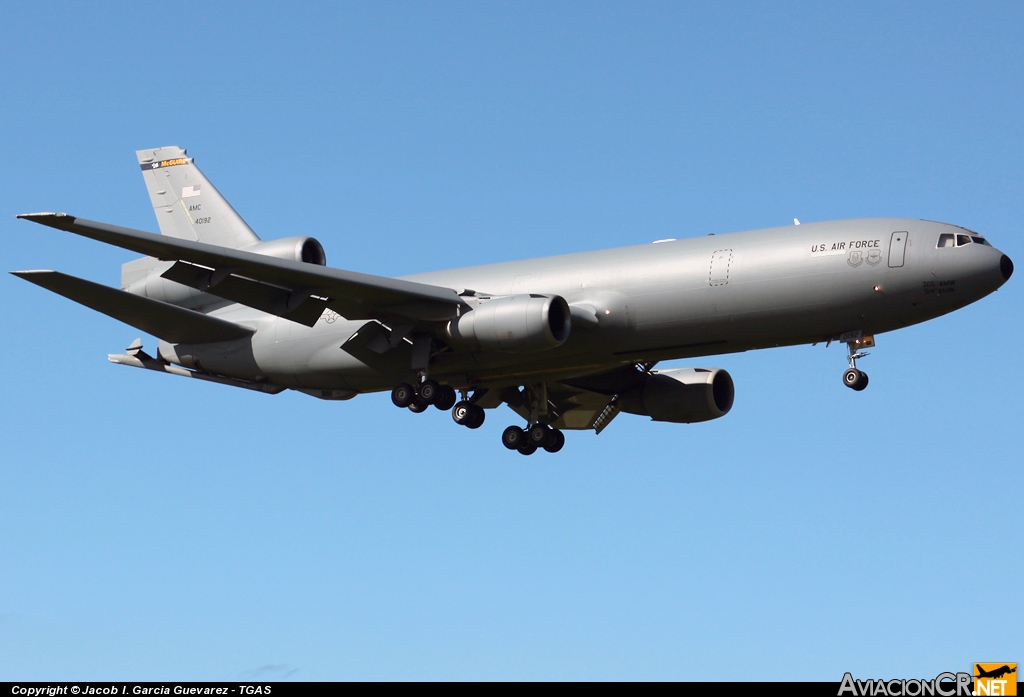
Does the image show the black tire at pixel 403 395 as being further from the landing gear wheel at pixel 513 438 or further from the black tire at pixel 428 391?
the landing gear wheel at pixel 513 438

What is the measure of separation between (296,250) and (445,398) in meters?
5.55

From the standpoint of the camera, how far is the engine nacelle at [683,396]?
40094 millimetres

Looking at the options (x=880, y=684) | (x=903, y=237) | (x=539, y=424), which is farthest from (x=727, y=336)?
(x=880, y=684)

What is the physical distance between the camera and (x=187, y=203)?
1672 inches

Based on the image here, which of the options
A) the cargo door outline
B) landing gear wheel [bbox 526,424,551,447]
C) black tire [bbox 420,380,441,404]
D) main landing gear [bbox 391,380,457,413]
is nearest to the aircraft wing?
black tire [bbox 420,380,441,404]

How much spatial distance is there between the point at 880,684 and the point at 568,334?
1222 centimetres

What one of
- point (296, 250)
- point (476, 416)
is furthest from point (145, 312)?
point (476, 416)

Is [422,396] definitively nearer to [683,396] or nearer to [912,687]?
[683,396]

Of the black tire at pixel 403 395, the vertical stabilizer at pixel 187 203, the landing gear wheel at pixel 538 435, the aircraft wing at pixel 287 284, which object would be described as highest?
the vertical stabilizer at pixel 187 203

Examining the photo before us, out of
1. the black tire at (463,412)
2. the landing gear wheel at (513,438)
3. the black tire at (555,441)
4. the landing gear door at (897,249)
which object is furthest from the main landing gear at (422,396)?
the landing gear door at (897,249)

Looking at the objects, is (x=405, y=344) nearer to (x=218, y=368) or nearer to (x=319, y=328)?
(x=319, y=328)

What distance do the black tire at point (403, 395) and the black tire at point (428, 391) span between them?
304 millimetres

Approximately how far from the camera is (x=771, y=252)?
1323 inches

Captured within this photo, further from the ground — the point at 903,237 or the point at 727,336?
the point at 903,237
